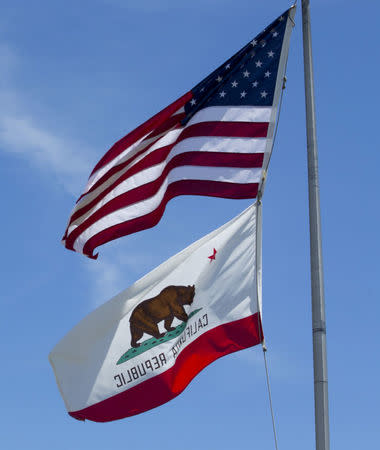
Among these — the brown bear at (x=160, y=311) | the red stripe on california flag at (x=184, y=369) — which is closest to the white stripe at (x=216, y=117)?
the brown bear at (x=160, y=311)

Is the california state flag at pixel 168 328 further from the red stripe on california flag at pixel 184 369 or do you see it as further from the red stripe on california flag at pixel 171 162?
the red stripe on california flag at pixel 171 162

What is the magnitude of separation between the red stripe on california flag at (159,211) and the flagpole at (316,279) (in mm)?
1639

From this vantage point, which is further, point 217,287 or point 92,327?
point 92,327

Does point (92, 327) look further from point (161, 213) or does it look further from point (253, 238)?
point (253, 238)

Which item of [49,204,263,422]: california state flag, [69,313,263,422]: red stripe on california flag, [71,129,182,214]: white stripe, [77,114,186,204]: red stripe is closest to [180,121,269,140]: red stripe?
[77,114,186,204]: red stripe

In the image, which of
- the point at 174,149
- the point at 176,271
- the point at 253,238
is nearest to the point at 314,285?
the point at 253,238

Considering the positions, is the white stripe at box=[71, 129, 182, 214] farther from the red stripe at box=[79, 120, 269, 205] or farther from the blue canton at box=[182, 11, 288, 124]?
the blue canton at box=[182, 11, 288, 124]

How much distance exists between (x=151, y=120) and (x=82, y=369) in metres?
4.15

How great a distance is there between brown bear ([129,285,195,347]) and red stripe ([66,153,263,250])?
1599 mm

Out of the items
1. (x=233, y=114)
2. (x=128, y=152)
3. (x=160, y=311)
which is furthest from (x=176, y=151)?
(x=160, y=311)

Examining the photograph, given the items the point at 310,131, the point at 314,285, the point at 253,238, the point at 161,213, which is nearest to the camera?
the point at 314,285

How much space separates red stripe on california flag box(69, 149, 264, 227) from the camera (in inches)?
510

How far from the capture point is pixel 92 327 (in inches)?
526

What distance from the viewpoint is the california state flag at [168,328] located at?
12336mm
